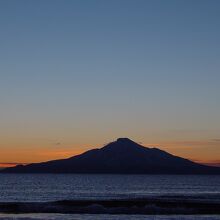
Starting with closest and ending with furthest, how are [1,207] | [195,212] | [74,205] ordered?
[195,212], [1,207], [74,205]

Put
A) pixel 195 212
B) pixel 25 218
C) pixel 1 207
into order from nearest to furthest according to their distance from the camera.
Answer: pixel 25 218 → pixel 195 212 → pixel 1 207

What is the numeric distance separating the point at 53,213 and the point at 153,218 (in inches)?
438

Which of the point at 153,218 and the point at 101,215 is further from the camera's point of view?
the point at 101,215

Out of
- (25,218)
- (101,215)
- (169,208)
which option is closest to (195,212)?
(169,208)

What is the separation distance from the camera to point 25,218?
54344mm

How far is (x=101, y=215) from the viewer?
6003 cm

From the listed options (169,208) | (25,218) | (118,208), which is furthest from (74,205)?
(25,218)

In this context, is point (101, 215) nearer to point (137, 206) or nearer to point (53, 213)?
point (53, 213)

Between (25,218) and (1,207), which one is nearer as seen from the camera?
(25,218)

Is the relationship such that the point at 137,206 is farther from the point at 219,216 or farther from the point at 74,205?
the point at 219,216

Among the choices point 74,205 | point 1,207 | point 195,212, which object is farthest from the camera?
point 74,205

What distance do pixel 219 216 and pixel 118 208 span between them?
1285 cm

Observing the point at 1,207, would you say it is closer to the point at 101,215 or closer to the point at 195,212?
the point at 101,215

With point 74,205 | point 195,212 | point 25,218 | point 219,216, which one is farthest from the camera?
point 74,205
